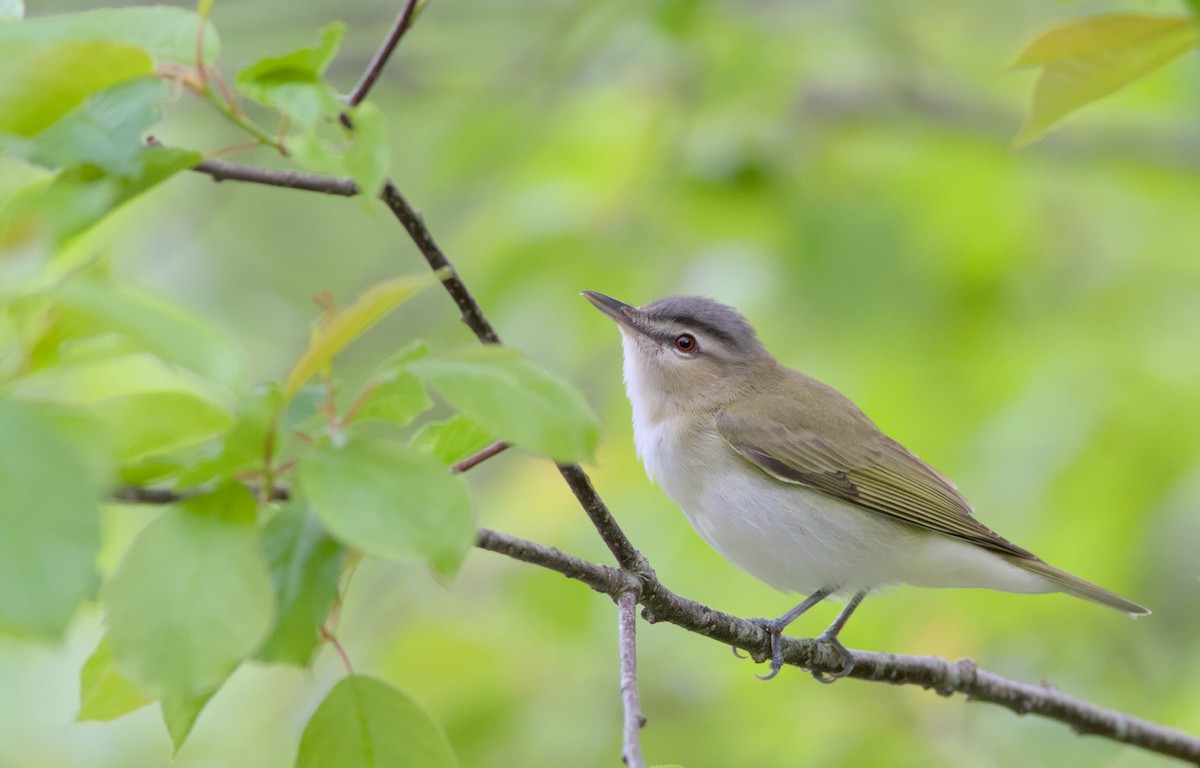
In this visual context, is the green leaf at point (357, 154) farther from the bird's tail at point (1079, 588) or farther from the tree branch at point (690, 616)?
the bird's tail at point (1079, 588)

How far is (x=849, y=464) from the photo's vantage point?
13.2ft

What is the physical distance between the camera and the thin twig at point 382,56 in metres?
1.70

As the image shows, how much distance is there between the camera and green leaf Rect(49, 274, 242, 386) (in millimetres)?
→ 1155

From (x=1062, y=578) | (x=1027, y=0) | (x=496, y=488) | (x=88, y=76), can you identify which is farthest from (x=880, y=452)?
(x=1027, y=0)

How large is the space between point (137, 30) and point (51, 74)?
127 mm

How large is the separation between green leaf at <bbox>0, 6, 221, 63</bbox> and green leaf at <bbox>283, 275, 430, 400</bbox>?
0.46 m

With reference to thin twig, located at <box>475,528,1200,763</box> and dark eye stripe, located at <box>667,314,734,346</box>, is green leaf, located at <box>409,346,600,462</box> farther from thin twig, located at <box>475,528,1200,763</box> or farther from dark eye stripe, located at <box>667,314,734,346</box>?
dark eye stripe, located at <box>667,314,734,346</box>

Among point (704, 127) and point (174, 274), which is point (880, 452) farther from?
point (174, 274)

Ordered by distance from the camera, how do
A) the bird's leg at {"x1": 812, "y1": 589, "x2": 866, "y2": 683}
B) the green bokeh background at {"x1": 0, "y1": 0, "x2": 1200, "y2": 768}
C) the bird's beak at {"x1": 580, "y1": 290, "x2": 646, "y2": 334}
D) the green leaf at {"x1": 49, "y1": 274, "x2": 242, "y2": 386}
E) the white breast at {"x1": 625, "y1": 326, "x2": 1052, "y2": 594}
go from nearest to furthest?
1. the green leaf at {"x1": 49, "y1": 274, "x2": 242, "y2": 386}
2. the bird's leg at {"x1": 812, "y1": 589, "x2": 866, "y2": 683}
3. the white breast at {"x1": 625, "y1": 326, "x2": 1052, "y2": 594}
4. the bird's beak at {"x1": 580, "y1": 290, "x2": 646, "y2": 334}
5. the green bokeh background at {"x1": 0, "y1": 0, "x2": 1200, "y2": 768}

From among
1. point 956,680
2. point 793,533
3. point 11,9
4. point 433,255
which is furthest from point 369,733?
point 793,533

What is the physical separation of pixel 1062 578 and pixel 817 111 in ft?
8.78

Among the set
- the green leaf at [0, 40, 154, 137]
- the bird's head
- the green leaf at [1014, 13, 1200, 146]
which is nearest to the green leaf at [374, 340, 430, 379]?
the green leaf at [0, 40, 154, 137]

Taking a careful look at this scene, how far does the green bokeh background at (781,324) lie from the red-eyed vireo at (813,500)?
0.56m

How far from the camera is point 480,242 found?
5.59 meters
